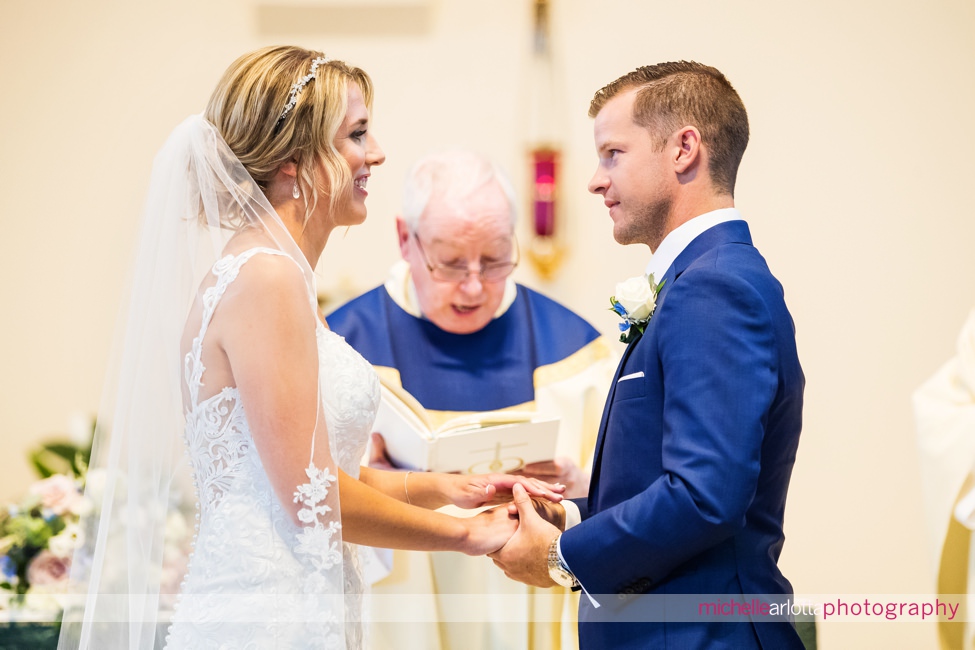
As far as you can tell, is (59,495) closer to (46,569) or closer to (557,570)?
(46,569)

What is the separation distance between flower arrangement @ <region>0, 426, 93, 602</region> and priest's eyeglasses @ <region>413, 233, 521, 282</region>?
165 cm

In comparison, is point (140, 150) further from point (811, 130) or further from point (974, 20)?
point (974, 20)

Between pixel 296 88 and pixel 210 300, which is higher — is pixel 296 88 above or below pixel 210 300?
above

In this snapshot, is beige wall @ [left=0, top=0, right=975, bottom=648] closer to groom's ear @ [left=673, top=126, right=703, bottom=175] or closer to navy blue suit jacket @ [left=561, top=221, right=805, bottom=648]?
groom's ear @ [left=673, top=126, right=703, bottom=175]

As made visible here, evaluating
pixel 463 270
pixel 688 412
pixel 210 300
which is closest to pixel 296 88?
pixel 210 300

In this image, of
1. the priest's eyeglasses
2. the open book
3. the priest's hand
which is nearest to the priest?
the priest's eyeglasses

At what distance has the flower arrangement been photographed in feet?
11.6

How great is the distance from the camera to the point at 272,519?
230 cm

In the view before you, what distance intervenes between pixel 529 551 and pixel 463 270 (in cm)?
169

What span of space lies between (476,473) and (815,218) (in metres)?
2.92

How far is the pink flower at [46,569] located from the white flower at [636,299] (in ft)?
7.63

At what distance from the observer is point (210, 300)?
7.55ft

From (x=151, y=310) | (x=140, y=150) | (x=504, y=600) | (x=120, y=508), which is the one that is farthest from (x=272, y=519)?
(x=140, y=150)

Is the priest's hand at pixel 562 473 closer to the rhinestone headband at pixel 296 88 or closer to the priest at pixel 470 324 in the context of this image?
the priest at pixel 470 324
